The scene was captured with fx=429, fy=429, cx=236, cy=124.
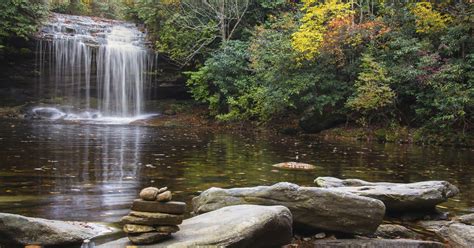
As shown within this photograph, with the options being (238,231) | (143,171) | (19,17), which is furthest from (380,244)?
(19,17)

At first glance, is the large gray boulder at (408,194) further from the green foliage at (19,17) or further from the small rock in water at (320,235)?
the green foliage at (19,17)

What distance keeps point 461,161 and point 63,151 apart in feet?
34.8

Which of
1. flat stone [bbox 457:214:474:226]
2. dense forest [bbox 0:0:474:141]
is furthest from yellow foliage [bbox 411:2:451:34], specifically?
flat stone [bbox 457:214:474:226]

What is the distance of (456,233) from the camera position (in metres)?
4.46

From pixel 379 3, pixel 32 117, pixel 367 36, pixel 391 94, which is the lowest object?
pixel 32 117

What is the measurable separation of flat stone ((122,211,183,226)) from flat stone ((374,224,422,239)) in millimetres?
2199

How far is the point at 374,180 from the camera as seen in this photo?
800 cm

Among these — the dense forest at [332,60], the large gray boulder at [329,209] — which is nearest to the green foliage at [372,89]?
the dense forest at [332,60]

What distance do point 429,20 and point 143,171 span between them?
16.0m

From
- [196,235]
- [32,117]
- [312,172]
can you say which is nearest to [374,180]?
[312,172]

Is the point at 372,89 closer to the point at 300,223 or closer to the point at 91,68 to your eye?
the point at 300,223

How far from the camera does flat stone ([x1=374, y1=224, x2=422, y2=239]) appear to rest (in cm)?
455

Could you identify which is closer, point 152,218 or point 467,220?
point 152,218

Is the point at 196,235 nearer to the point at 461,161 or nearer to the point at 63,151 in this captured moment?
the point at 63,151
